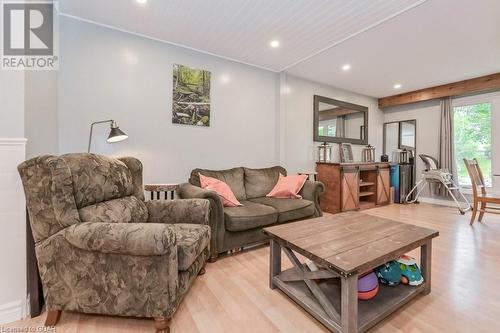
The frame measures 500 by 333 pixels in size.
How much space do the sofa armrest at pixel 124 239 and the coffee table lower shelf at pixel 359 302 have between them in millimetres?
895

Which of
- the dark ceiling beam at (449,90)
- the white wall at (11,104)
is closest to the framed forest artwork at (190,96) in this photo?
the white wall at (11,104)

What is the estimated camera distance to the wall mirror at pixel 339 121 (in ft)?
14.0

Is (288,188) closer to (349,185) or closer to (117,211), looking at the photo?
(349,185)

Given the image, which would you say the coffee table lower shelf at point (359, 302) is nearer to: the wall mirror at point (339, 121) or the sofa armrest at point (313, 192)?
the sofa armrest at point (313, 192)

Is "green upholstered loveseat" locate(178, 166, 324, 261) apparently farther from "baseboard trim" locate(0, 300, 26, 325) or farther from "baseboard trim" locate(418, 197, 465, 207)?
"baseboard trim" locate(418, 197, 465, 207)

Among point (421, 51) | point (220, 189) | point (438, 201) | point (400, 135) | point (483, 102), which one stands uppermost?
point (421, 51)

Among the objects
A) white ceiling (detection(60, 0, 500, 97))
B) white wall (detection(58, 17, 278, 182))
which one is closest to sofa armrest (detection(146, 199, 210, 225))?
white wall (detection(58, 17, 278, 182))

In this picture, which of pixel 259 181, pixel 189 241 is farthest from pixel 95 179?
pixel 259 181

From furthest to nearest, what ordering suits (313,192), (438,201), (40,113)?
(438,201)
(313,192)
(40,113)

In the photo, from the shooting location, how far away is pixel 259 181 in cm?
319

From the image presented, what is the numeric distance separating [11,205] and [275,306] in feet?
5.78

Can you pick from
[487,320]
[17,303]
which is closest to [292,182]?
[487,320]

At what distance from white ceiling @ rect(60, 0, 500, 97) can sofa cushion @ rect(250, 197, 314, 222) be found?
1.97 metres

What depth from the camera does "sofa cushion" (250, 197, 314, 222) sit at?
2.54 metres
